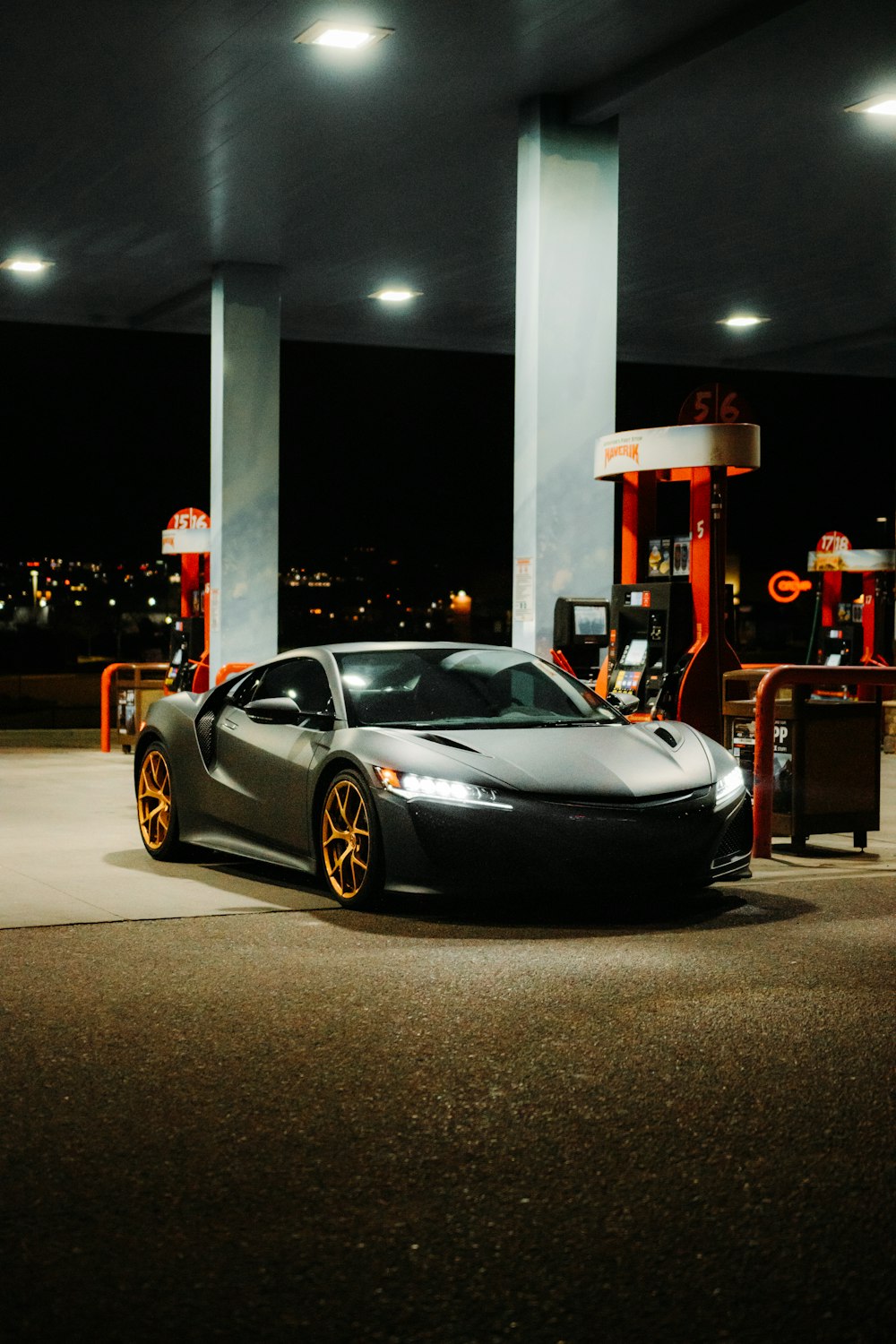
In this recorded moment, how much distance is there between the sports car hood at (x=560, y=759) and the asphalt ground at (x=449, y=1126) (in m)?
0.55

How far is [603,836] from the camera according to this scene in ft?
24.6

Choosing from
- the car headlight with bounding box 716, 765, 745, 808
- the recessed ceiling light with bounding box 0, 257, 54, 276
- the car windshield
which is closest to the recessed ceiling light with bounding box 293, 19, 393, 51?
the car windshield

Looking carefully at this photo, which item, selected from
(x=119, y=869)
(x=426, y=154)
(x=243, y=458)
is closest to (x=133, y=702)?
(x=243, y=458)

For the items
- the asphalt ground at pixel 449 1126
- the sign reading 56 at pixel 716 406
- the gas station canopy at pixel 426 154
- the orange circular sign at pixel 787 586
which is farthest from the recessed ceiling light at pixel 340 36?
the orange circular sign at pixel 787 586

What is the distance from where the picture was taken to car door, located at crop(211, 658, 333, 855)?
8.52 meters

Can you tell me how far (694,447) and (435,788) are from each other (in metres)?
5.48

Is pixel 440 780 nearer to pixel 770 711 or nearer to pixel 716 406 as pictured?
pixel 770 711

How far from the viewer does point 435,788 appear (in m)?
7.64

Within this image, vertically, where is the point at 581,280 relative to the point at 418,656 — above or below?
above

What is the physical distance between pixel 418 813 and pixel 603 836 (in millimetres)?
848

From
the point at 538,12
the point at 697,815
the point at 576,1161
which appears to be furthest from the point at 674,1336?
the point at 538,12

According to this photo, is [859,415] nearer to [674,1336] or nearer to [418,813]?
[418,813]

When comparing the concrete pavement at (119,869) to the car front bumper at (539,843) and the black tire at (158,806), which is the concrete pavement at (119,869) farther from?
the car front bumper at (539,843)

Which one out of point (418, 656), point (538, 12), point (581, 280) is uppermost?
point (538, 12)
